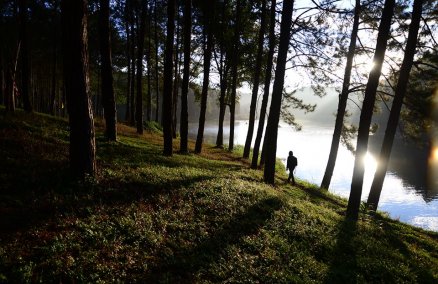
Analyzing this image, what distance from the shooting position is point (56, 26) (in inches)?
1095

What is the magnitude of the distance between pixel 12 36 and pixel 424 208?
34.0m

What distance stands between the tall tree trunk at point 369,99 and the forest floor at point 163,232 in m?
1.29

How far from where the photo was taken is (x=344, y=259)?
841 cm

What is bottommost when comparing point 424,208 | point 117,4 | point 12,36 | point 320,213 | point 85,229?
point 424,208

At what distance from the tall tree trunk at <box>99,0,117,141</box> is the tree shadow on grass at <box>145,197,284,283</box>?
821cm

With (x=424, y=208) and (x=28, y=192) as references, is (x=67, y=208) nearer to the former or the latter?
(x=28, y=192)

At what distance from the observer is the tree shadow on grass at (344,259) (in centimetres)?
745

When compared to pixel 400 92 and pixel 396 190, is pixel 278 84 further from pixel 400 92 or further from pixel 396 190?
pixel 396 190

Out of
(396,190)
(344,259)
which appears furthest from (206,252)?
(396,190)

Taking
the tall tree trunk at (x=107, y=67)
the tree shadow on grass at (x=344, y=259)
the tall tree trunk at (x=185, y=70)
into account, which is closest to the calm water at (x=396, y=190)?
the tree shadow on grass at (x=344, y=259)

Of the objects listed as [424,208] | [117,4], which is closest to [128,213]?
[424,208]

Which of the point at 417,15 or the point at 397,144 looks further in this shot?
the point at 397,144

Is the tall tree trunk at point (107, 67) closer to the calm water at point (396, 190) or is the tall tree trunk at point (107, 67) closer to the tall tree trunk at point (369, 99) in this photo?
the tall tree trunk at point (369, 99)

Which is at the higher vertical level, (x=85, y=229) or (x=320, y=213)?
(x=85, y=229)
